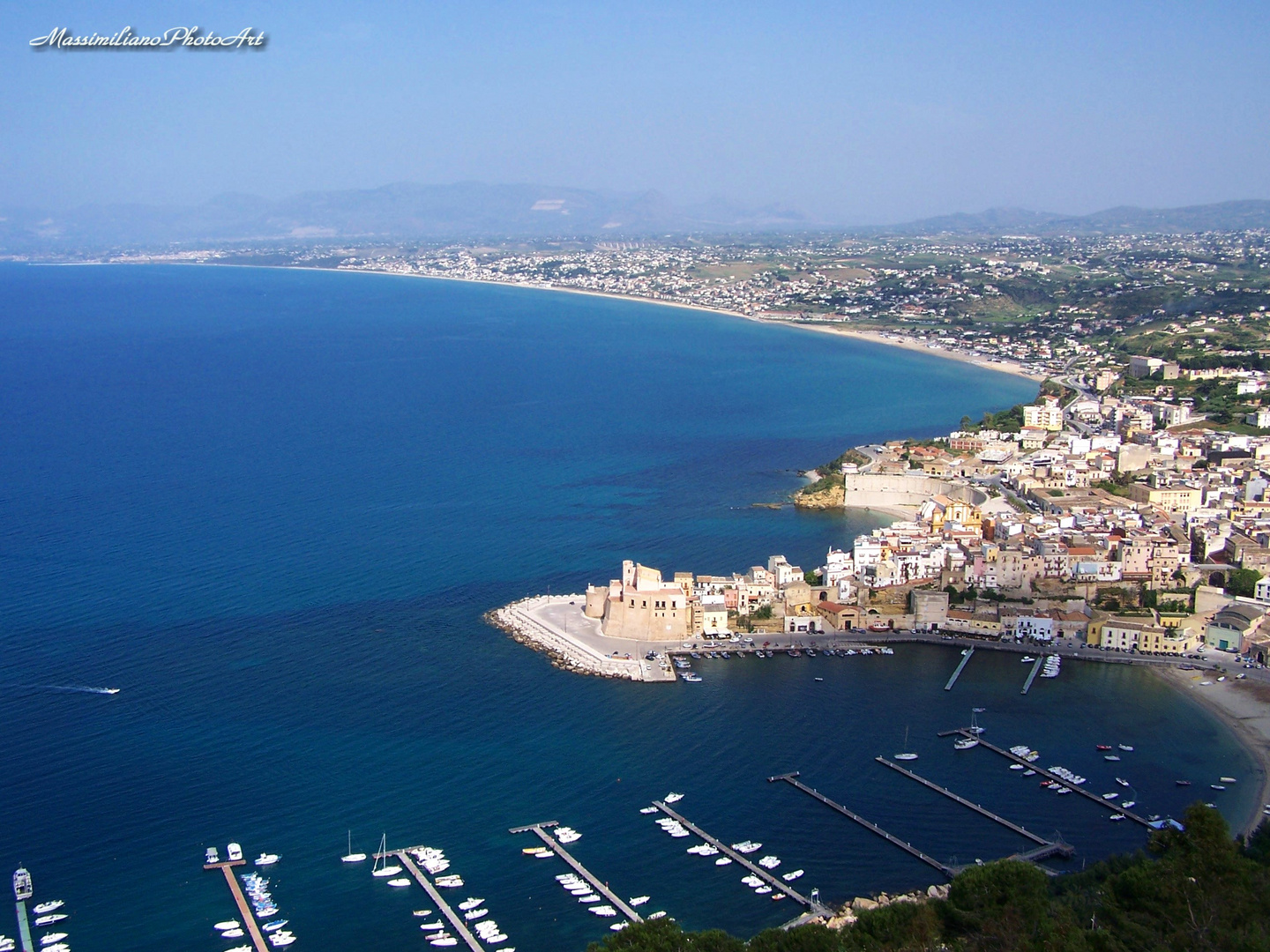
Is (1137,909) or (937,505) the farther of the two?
(937,505)

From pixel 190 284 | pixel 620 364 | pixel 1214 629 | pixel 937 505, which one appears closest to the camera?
pixel 1214 629

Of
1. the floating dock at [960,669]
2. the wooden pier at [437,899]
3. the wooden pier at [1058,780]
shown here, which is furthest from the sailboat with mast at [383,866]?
the floating dock at [960,669]

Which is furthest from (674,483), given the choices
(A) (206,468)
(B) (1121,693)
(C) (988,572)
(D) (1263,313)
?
(D) (1263,313)

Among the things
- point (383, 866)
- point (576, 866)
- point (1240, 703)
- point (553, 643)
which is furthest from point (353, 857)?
point (1240, 703)

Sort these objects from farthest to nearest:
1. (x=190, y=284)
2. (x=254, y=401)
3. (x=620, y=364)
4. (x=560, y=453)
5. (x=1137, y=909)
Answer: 1. (x=190, y=284)
2. (x=620, y=364)
3. (x=254, y=401)
4. (x=560, y=453)
5. (x=1137, y=909)

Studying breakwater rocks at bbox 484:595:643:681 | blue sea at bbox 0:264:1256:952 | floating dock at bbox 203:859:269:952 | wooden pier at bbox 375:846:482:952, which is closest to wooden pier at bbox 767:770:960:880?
blue sea at bbox 0:264:1256:952

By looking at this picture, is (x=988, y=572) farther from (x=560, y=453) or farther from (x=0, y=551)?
(x=0, y=551)
